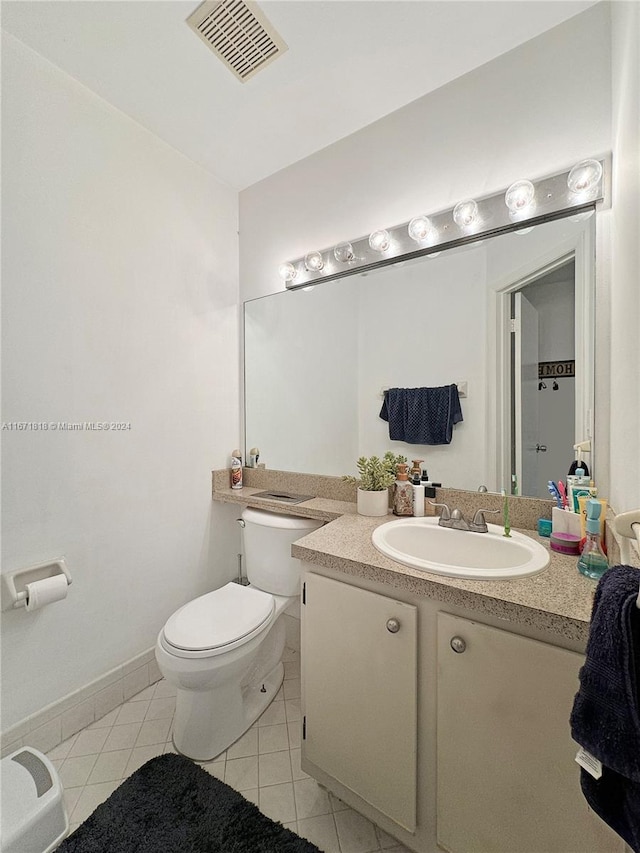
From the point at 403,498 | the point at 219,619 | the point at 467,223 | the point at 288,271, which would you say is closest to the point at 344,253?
the point at 288,271

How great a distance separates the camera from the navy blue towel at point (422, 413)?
143 cm

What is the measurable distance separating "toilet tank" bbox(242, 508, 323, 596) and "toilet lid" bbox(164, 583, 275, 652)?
0.27ft

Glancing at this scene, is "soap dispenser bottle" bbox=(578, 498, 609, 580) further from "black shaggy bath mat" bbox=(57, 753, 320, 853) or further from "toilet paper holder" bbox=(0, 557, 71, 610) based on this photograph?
"toilet paper holder" bbox=(0, 557, 71, 610)

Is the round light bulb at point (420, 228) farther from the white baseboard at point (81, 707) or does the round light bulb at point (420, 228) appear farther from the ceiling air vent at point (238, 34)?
the white baseboard at point (81, 707)

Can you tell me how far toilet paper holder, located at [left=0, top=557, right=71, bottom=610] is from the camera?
120 centimetres

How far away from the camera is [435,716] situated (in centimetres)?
89

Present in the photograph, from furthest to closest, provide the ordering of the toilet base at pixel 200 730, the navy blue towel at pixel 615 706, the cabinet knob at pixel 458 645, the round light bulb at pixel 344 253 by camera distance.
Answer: the round light bulb at pixel 344 253, the toilet base at pixel 200 730, the cabinet knob at pixel 458 645, the navy blue towel at pixel 615 706

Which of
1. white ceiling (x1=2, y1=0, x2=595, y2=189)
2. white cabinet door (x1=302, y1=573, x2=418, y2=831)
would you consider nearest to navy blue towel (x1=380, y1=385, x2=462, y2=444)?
white cabinet door (x1=302, y1=573, x2=418, y2=831)

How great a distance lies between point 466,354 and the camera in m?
1.38

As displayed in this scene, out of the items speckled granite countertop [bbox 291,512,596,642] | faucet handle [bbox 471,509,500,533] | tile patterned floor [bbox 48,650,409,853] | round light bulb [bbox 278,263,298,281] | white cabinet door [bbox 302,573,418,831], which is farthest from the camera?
round light bulb [bbox 278,263,298,281]

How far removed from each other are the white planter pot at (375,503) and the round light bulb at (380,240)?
1.05 metres

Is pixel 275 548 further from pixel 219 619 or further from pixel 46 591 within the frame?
pixel 46 591

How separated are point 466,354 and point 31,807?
1.98 m

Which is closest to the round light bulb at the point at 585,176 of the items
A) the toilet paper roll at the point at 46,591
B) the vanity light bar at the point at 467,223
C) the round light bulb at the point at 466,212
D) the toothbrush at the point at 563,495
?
the vanity light bar at the point at 467,223
